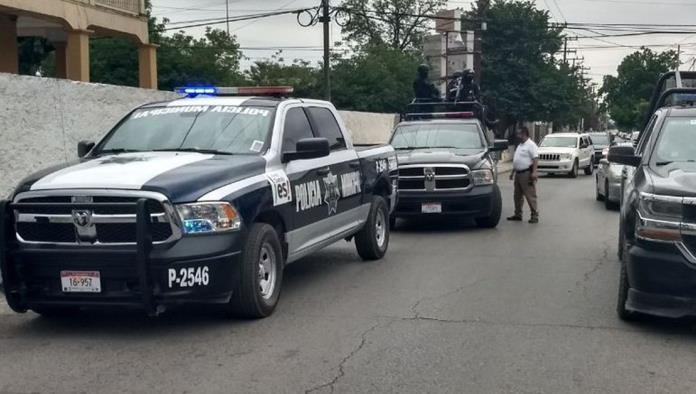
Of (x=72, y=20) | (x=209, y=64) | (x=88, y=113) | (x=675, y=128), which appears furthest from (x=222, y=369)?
(x=209, y=64)

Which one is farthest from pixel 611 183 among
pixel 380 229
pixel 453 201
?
pixel 380 229

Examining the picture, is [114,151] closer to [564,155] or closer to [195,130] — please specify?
[195,130]

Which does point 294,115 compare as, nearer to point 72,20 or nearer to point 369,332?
point 369,332

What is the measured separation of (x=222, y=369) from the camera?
579cm

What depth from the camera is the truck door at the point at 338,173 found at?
891cm

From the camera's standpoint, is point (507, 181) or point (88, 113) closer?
point (88, 113)

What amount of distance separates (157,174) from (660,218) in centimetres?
388

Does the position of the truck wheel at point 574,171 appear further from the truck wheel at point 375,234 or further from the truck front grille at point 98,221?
the truck front grille at point 98,221

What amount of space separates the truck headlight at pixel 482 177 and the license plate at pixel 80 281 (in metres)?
7.93

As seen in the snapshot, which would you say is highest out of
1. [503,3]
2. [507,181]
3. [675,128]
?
[503,3]

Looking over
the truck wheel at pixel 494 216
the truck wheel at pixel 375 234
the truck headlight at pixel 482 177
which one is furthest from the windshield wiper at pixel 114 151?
the truck wheel at pixel 494 216

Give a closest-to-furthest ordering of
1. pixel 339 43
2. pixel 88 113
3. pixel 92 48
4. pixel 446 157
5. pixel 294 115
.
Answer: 1. pixel 294 115
2. pixel 88 113
3. pixel 446 157
4. pixel 92 48
5. pixel 339 43

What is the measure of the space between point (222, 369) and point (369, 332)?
1.46m

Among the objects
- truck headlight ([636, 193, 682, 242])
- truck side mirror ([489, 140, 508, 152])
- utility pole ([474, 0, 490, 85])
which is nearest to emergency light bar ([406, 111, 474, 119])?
truck side mirror ([489, 140, 508, 152])
